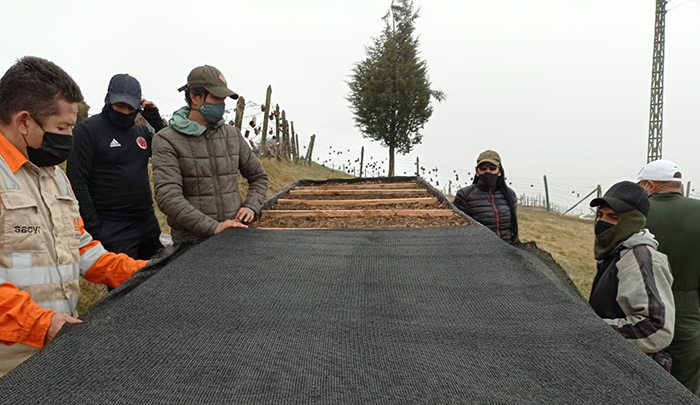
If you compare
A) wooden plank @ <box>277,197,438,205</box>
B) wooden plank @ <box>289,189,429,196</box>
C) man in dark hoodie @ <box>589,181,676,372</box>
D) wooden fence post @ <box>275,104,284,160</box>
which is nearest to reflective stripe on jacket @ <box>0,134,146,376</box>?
man in dark hoodie @ <box>589,181,676,372</box>

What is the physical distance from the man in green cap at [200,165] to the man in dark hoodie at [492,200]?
75.9 inches

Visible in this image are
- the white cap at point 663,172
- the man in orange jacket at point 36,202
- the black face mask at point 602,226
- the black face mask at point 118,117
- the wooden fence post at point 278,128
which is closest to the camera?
the man in orange jacket at point 36,202

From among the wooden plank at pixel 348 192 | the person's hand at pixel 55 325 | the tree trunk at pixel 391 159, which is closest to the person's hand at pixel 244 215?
the person's hand at pixel 55 325

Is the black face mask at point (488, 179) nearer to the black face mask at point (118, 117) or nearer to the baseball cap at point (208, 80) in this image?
the baseball cap at point (208, 80)

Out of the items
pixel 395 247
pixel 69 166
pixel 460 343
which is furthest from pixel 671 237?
pixel 69 166

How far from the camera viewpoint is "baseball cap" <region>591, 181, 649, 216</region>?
1.88 meters

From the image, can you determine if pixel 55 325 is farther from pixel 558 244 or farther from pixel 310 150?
pixel 310 150

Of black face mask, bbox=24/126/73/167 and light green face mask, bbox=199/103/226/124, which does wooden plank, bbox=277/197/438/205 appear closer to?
light green face mask, bbox=199/103/226/124

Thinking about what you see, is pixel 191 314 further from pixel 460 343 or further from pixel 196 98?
pixel 196 98

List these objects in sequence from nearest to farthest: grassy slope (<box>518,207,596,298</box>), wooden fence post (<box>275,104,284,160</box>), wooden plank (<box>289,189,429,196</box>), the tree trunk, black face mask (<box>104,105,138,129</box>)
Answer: black face mask (<box>104,105,138,129</box>)
wooden plank (<box>289,189,429,196</box>)
grassy slope (<box>518,207,596,298</box>)
wooden fence post (<box>275,104,284,160</box>)
the tree trunk

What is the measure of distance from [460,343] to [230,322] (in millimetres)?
644

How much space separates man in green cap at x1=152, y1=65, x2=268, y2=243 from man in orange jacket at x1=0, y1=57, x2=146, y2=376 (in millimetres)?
776

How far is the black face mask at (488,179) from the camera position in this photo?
3.49m

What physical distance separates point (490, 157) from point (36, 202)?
10.2 feet
